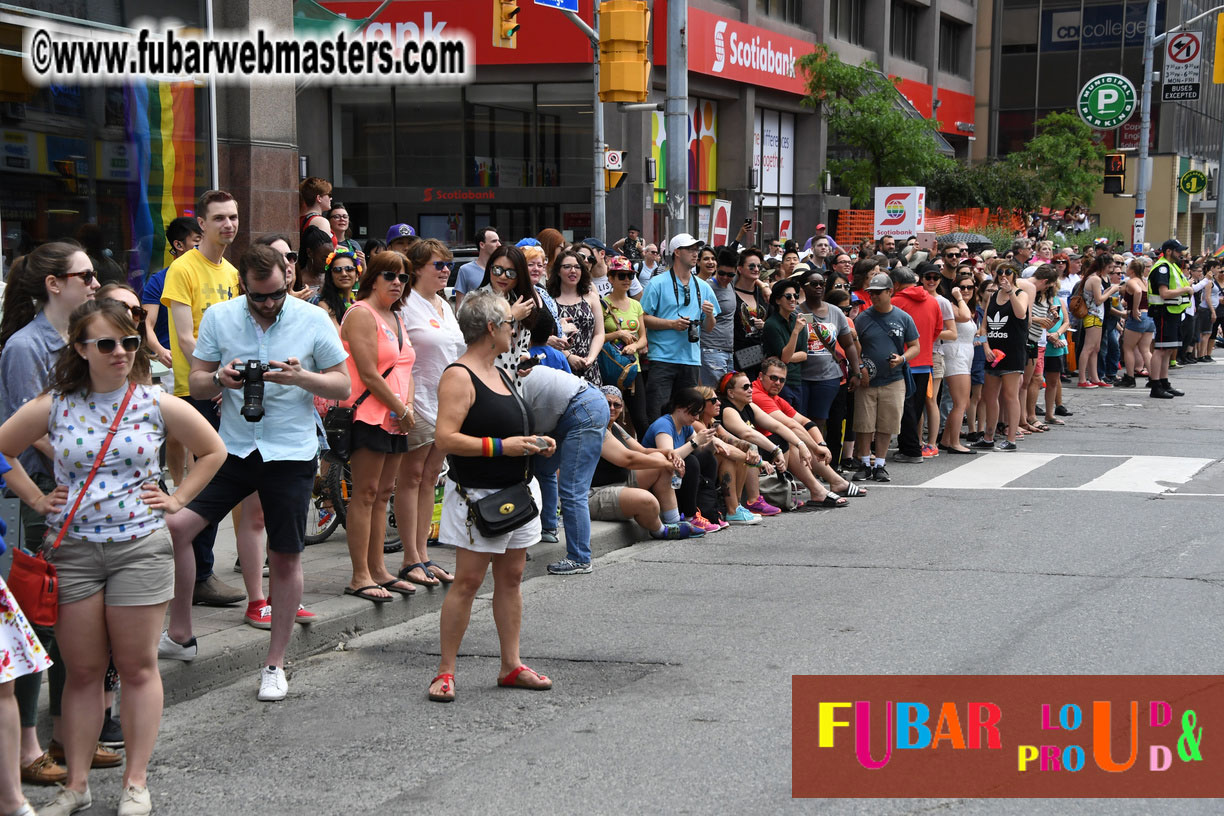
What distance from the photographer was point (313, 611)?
6934 mm

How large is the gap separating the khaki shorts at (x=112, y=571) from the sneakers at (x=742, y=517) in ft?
20.6

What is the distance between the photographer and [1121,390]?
65.6 feet

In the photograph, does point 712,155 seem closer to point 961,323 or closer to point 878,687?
point 961,323

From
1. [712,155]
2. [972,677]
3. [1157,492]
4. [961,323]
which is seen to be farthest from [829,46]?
[972,677]

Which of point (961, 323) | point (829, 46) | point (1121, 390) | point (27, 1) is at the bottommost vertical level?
point (1121, 390)

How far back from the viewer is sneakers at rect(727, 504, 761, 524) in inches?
408

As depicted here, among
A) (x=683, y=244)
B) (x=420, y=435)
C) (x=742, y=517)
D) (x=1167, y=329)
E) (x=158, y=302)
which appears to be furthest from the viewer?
(x=1167, y=329)

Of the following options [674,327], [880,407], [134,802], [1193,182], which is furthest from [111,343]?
[1193,182]

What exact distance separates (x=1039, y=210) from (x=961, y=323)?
88.2 feet

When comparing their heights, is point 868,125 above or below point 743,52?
below

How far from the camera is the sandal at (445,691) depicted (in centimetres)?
585

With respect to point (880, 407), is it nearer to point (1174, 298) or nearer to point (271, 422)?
point (271, 422)

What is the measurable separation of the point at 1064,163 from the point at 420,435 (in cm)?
3561

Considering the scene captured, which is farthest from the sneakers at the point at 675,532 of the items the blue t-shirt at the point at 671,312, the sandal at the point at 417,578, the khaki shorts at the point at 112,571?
the khaki shorts at the point at 112,571
